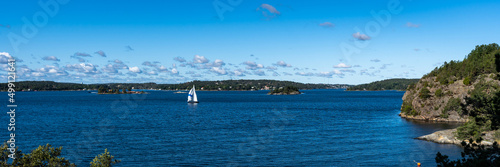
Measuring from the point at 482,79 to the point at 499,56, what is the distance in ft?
165

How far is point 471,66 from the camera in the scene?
8362 centimetres

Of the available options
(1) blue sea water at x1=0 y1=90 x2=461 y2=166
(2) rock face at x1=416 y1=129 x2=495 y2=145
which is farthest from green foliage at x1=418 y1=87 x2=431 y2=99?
(2) rock face at x1=416 y1=129 x2=495 y2=145

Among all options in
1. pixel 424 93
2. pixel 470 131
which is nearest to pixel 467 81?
pixel 424 93

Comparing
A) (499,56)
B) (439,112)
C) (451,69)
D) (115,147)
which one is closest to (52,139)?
(115,147)

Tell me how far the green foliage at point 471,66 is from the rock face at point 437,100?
1.84 m

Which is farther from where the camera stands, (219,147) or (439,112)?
(439,112)

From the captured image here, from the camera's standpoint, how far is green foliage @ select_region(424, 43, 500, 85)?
263 ft

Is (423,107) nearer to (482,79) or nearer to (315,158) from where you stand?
(482,79)

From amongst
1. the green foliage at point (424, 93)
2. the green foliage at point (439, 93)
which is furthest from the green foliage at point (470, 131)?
the green foliage at point (424, 93)

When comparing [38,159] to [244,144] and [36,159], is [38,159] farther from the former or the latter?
[244,144]

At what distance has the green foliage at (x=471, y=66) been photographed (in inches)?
3162

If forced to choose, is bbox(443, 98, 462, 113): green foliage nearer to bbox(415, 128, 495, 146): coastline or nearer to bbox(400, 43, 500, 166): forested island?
bbox(400, 43, 500, 166): forested island

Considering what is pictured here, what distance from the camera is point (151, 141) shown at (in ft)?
174

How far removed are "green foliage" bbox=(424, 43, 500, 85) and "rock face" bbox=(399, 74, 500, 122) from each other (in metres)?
1.84
